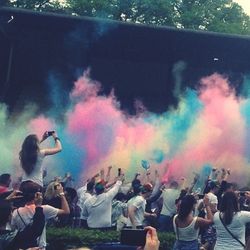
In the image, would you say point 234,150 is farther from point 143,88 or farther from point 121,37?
point 121,37

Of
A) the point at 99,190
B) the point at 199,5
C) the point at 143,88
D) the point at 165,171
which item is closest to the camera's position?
the point at 99,190

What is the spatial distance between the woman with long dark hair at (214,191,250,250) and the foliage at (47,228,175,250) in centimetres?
253

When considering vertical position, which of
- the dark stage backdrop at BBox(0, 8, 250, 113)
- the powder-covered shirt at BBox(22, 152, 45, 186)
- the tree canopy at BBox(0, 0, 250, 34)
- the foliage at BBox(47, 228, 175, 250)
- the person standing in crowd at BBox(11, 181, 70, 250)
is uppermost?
the tree canopy at BBox(0, 0, 250, 34)

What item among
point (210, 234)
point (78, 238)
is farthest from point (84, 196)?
point (210, 234)

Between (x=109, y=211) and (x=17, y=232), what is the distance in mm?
5004

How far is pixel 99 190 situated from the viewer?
10906 millimetres

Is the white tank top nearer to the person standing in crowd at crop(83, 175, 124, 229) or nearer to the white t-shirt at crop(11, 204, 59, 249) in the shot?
the white t-shirt at crop(11, 204, 59, 249)

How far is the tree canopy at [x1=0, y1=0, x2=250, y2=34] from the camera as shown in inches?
1366

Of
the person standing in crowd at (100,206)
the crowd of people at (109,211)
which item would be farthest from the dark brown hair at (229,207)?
the person standing in crowd at (100,206)

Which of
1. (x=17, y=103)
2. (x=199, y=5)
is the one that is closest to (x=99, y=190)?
(x=17, y=103)

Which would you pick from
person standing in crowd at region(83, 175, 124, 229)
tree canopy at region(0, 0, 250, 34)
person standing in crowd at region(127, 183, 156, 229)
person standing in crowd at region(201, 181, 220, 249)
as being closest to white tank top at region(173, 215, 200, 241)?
person standing in crowd at region(201, 181, 220, 249)

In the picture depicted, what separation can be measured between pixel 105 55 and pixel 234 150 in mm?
4584

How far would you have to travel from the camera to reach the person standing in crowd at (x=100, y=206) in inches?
427

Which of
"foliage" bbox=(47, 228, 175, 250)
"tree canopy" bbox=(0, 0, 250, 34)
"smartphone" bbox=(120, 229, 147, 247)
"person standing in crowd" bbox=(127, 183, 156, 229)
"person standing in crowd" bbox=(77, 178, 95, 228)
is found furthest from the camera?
"tree canopy" bbox=(0, 0, 250, 34)
